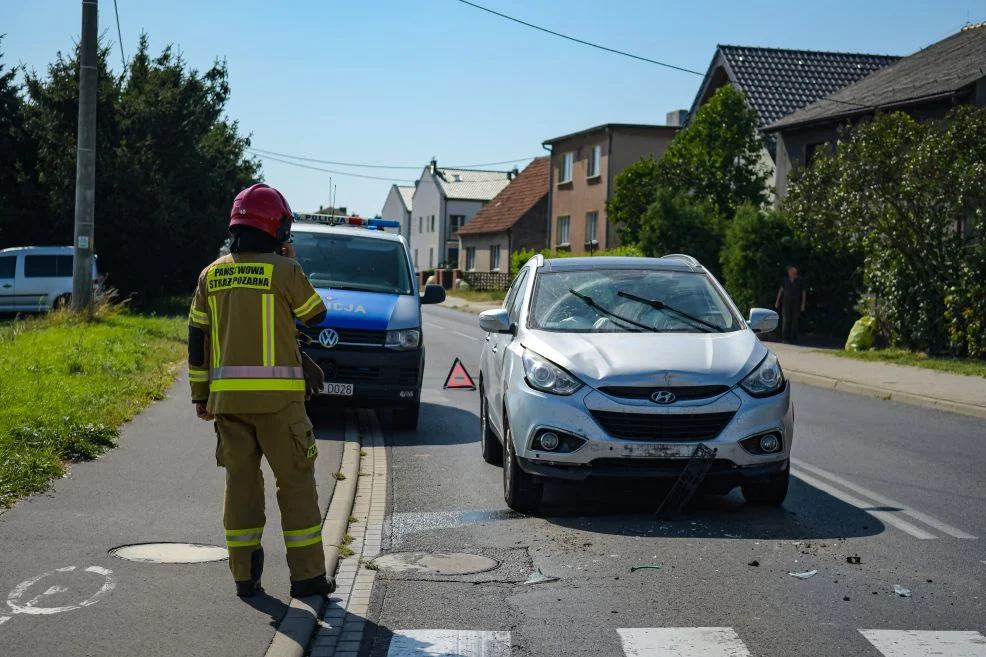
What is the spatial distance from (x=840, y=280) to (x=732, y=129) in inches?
359

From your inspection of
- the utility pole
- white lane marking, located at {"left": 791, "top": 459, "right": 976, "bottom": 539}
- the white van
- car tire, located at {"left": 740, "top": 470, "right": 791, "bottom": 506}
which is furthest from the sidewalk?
the white van

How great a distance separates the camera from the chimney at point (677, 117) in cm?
5338

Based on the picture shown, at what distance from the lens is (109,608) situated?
539cm

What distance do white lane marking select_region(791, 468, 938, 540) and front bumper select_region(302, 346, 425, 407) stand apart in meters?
3.89

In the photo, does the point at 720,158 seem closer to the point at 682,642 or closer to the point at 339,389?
the point at 339,389

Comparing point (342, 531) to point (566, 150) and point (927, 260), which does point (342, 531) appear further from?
point (566, 150)

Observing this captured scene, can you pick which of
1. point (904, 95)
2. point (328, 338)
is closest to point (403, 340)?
point (328, 338)

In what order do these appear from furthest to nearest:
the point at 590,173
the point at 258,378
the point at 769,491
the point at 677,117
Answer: the point at 677,117
the point at 590,173
the point at 769,491
the point at 258,378

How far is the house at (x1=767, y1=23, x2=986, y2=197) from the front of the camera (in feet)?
88.6

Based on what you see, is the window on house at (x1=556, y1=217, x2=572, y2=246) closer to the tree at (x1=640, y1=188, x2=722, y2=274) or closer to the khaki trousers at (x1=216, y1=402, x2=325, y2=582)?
the tree at (x1=640, y1=188, x2=722, y2=274)

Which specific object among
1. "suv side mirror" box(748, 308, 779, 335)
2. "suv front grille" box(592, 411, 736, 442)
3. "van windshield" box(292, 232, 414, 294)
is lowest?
"suv front grille" box(592, 411, 736, 442)

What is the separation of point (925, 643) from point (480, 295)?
5237 cm

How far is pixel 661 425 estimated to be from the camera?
7.57 meters

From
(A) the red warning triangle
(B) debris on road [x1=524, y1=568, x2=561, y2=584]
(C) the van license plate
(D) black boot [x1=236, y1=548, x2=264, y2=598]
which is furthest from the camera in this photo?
(A) the red warning triangle
